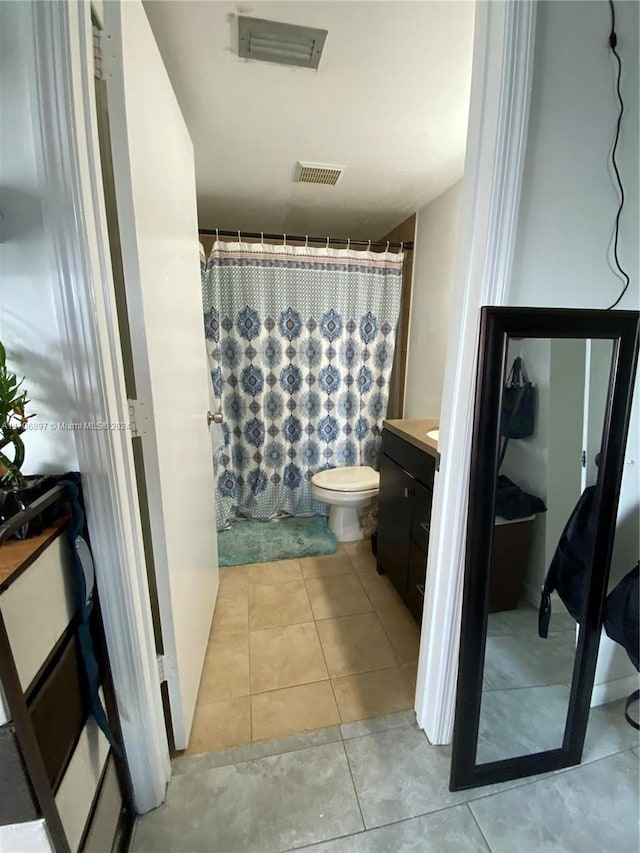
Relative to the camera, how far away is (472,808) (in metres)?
1.02

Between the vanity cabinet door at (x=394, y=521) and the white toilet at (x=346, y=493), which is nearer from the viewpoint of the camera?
the vanity cabinet door at (x=394, y=521)

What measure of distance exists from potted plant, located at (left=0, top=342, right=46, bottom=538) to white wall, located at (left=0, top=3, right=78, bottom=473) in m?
0.05

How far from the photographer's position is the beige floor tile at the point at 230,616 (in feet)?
5.53

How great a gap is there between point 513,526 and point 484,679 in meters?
0.49

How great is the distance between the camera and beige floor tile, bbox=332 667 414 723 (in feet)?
4.25

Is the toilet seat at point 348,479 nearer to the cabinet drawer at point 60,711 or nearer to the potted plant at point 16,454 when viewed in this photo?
the cabinet drawer at point 60,711

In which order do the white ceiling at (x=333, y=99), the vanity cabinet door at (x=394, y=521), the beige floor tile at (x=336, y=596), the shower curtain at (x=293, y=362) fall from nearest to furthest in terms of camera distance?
the white ceiling at (x=333, y=99) < the vanity cabinet door at (x=394, y=521) < the beige floor tile at (x=336, y=596) < the shower curtain at (x=293, y=362)

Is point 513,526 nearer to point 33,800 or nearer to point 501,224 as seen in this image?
point 501,224

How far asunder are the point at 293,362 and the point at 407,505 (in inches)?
52.0

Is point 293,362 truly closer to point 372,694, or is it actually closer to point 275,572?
point 275,572

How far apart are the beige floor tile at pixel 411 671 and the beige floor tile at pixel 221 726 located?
64 cm

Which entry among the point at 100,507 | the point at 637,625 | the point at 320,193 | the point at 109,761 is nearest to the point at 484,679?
the point at 637,625

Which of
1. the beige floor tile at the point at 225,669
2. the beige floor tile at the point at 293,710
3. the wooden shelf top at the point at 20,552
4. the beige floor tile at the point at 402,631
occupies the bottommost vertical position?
the beige floor tile at the point at 225,669

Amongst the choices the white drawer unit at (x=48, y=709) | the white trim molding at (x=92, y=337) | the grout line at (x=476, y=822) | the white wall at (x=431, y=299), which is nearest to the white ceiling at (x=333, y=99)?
the white wall at (x=431, y=299)
